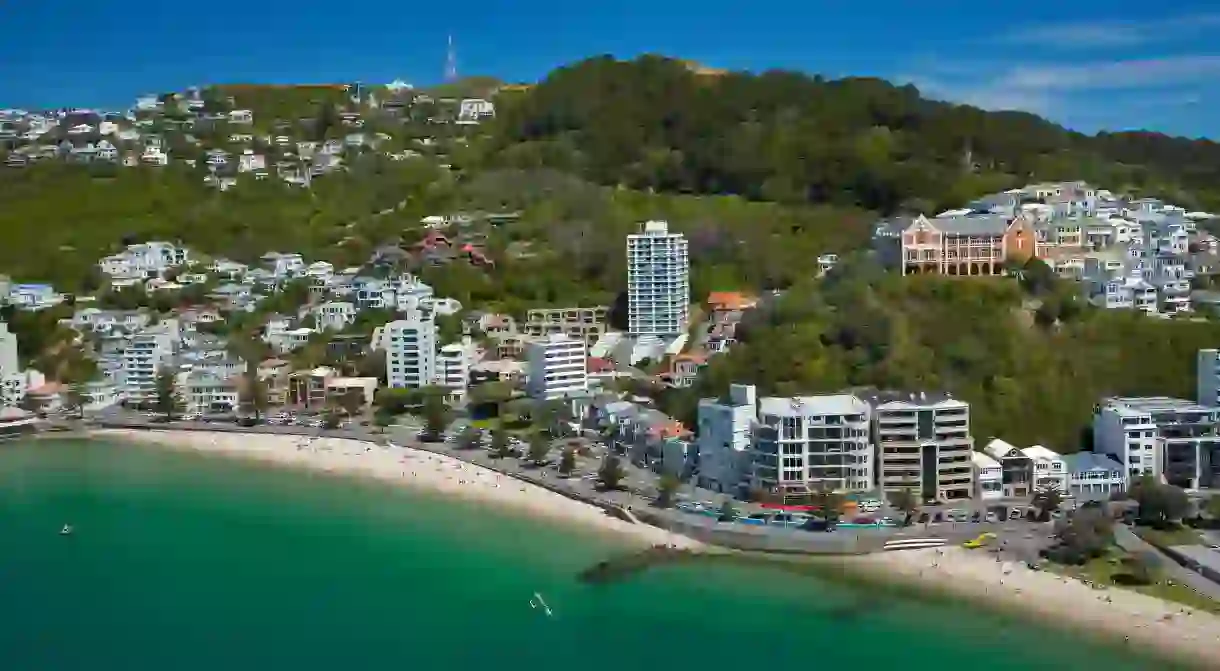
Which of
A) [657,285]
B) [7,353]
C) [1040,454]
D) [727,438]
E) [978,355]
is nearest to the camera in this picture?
[1040,454]

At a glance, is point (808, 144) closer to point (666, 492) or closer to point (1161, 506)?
point (666, 492)

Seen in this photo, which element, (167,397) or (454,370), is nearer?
(167,397)

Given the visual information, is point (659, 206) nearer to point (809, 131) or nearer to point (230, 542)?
point (809, 131)

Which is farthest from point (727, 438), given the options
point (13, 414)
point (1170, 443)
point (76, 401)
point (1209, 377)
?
point (13, 414)

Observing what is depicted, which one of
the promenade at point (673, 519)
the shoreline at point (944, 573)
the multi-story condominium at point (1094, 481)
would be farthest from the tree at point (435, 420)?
the multi-story condominium at point (1094, 481)

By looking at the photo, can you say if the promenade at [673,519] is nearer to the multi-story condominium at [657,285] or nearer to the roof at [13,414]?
the multi-story condominium at [657,285]

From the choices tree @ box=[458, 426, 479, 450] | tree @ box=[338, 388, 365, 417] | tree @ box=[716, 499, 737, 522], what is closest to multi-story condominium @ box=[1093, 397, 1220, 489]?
tree @ box=[716, 499, 737, 522]
